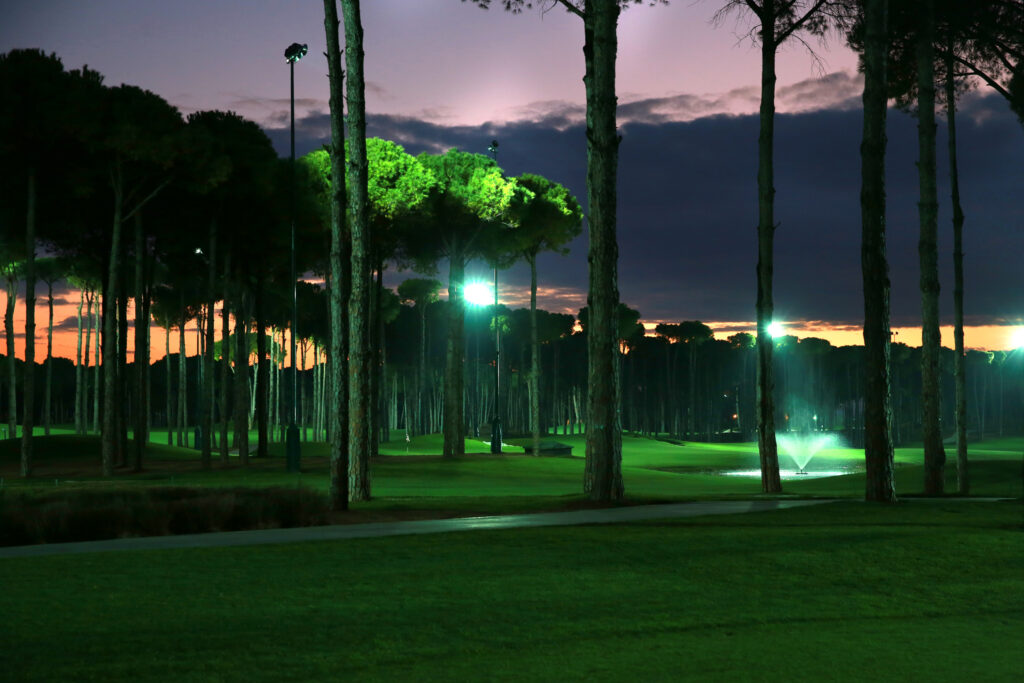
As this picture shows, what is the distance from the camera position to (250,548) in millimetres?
12477

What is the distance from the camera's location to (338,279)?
19.1 meters

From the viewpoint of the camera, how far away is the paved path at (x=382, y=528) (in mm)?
12852

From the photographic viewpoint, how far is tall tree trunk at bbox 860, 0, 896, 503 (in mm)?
19359

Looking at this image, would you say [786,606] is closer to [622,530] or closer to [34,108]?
[622,530]

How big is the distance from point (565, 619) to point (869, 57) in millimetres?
15348

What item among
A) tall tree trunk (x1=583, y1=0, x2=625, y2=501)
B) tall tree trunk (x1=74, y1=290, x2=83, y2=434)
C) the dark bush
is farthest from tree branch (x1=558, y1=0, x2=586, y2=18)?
tall tree trunk (x1=74, y1=290, x2=83, y2=434)

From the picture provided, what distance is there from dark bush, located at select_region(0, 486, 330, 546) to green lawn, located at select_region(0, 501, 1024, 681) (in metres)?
3.04

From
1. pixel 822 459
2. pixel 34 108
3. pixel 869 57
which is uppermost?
pixel 34 108

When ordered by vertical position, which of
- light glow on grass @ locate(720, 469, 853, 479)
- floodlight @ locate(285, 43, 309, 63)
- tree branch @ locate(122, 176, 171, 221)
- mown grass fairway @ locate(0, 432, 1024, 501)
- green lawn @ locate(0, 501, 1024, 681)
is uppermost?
floodlight @ locate(285, 43, 309, 63)

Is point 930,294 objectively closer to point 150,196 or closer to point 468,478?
point 468,478

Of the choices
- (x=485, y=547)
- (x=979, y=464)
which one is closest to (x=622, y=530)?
(x=485, y=547)

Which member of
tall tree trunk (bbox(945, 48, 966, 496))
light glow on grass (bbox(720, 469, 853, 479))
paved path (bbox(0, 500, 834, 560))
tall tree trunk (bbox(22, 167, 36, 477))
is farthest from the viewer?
light glow on grass (bbox(720, 469, 853, 479))

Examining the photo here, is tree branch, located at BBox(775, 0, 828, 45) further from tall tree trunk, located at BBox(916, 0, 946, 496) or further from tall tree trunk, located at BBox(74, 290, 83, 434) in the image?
tall tree trunk, located at BBox(74, 290, 83, 434)

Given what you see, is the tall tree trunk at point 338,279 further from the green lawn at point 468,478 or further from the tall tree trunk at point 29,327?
the tall tree trunk at point 29,327
